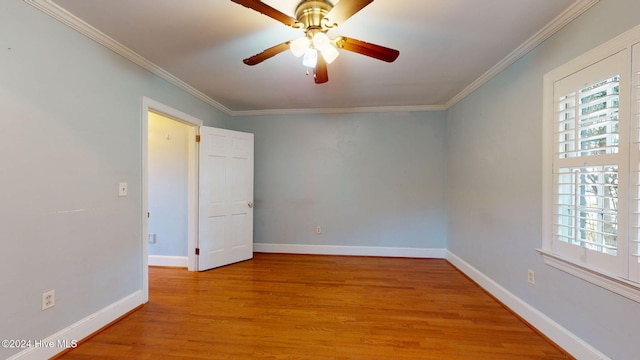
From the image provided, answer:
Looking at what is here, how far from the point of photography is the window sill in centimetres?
135

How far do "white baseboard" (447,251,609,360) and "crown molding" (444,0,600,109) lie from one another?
2.17m

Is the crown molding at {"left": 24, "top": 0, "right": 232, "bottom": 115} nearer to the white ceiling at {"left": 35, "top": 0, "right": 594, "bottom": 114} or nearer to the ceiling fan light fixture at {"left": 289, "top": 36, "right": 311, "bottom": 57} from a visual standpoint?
the white ceiling at {"left": 35, "top": 0, "right": 594, "bottom": 114}

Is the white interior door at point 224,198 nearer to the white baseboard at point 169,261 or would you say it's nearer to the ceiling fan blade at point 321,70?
the white baseboard at point 169,261

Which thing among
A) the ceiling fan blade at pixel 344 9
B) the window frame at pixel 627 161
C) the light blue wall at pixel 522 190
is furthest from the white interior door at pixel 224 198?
the window frame at pixel 627 161

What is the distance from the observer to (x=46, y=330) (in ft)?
5.46

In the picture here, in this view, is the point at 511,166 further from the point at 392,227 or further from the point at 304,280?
the point at 304,280

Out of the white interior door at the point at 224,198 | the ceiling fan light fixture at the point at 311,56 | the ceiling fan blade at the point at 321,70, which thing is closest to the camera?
the ceiling fan light fixture at the point at 311,56

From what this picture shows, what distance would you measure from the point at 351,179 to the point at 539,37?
2.68 meters

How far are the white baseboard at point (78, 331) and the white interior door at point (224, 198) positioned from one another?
3.51 feet

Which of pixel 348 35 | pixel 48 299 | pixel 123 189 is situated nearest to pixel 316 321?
pixel 48 299

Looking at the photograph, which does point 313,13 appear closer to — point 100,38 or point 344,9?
point 344,9

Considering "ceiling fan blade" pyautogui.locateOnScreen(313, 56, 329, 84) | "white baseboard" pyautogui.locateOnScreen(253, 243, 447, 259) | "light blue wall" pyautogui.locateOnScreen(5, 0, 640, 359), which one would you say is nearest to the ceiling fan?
"ceiling fan blade" pyautogui.locateOnScreen(313, 56, 329, 84)

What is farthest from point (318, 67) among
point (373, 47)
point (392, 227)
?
point (392, 227)

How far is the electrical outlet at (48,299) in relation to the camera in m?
1.65
